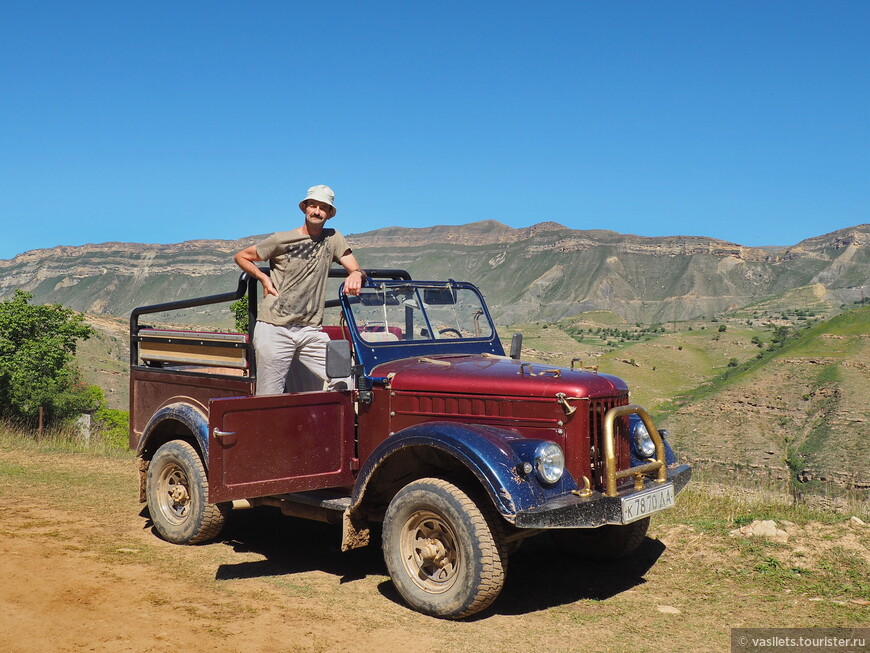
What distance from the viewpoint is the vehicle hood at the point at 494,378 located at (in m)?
5.21

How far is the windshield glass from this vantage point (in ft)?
20.8

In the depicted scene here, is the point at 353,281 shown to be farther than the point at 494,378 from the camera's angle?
Yes

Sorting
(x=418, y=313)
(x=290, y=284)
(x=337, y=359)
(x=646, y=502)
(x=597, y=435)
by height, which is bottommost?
(x=646, y=502)

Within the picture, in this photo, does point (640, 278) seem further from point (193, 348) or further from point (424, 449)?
point (424, 449)

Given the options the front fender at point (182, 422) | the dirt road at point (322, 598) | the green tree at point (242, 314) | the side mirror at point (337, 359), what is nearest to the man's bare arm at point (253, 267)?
the green tree at point (242, 314)

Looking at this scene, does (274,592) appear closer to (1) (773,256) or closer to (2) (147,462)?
(2) (147,462)

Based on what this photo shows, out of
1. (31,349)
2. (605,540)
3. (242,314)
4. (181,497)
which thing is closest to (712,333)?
(31,349)

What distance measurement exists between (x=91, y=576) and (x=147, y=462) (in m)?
1.86

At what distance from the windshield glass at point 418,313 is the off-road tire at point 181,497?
6.23ft

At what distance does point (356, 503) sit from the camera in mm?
5453

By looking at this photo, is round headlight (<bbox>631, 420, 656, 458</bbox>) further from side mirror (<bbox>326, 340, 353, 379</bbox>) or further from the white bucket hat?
the white bucket hat

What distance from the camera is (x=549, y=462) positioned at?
4922 mm

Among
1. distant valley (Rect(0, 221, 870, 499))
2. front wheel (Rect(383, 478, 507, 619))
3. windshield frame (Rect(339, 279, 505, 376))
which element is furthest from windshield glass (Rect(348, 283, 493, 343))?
front wheel (Rect(383, 478, 507, 619))

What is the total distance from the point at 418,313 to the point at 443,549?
2.19 meters
